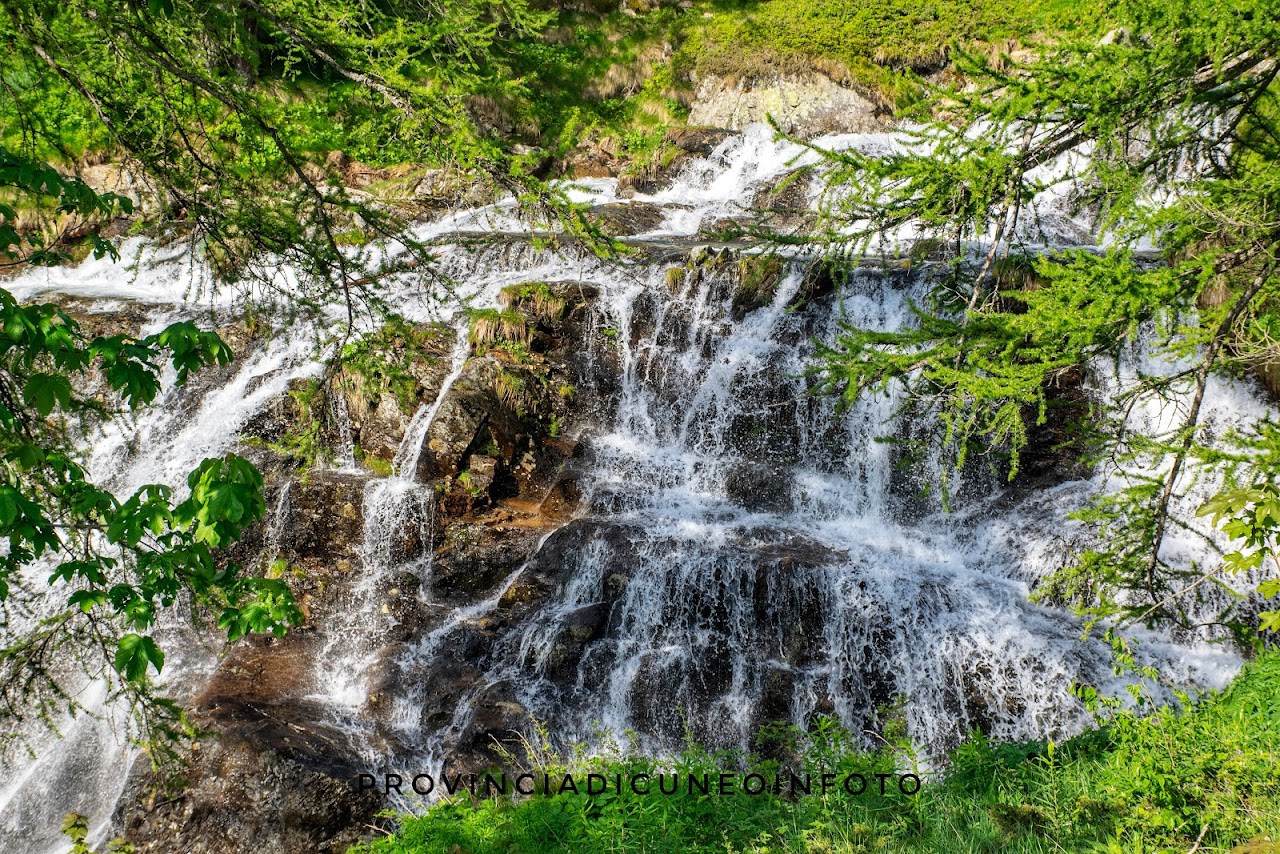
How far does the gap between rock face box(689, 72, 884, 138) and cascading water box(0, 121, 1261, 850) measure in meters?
8.77

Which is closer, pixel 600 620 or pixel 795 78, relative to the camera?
pixel 600 620

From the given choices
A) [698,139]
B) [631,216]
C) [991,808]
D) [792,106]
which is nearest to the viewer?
[991,808]

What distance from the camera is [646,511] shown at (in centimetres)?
1026

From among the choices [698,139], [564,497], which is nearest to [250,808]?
[564,497]

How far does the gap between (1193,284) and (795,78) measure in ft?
61.1

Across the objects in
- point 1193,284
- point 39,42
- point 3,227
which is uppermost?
point 39,42

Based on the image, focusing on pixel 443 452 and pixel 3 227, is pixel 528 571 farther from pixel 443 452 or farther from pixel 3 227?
pixel 3 227

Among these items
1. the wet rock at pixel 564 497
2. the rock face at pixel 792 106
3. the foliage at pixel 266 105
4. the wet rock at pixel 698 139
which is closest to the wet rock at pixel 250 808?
the wet rock at pixel 564 497

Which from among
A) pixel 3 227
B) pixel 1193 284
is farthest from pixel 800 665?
pixel 3 227

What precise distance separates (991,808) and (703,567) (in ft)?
17.9

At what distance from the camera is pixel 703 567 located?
344 inches

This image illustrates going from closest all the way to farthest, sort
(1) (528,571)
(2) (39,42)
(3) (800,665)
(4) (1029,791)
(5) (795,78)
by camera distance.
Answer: (2) (39,42) < (4) (1029,791) < (3) (800,665) < (1) (528,571) < (5) (795,78)

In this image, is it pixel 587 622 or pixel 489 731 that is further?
pixel 587 622

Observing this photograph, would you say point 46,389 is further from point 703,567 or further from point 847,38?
point 847,38
